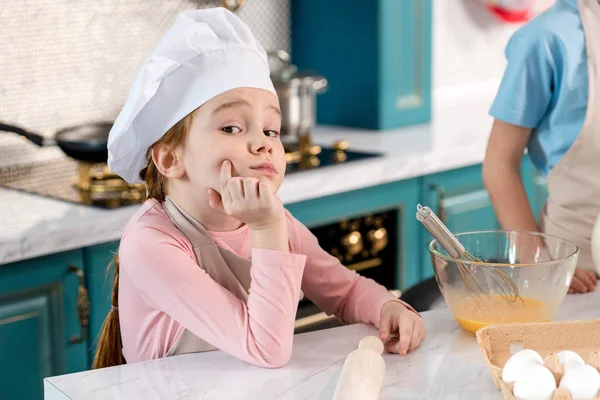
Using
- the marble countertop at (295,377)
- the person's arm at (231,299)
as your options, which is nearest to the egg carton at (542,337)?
the marble countertop at (295,377)

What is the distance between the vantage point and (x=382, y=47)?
2953 millimetres

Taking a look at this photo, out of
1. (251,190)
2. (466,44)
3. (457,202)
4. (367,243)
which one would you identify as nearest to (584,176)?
(251,190)

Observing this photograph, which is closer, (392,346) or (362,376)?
(362,376)

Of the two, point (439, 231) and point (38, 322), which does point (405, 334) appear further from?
point (38, 322)

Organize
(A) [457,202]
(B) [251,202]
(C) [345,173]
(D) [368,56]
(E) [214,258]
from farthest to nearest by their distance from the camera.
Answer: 1. (D) [368,56]
2. (A) [457,202]
3. (C) [345,173]
4. (E) [214,258]
5. (B) [251,202]

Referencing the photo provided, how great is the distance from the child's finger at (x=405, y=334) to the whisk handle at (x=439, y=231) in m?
0.11

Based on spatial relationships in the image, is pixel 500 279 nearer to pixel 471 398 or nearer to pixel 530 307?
pixel 530 307

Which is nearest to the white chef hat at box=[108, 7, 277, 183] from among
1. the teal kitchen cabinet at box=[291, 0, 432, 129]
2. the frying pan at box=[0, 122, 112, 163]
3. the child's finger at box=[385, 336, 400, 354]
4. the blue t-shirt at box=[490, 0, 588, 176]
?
the child's finger at box=[385, 336, 400, 354]

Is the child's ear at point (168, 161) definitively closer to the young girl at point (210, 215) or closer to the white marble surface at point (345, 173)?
the young girl at point (210, 215)

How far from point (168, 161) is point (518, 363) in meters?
0.58

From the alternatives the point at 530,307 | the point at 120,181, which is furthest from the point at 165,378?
the point at 120,181

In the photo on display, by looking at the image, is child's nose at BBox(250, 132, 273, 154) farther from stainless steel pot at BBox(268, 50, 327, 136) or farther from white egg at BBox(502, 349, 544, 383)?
stainless steel pot at BBox(268, 50, 327, 136)

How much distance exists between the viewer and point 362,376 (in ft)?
3.43

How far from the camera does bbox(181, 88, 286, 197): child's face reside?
1.25m
